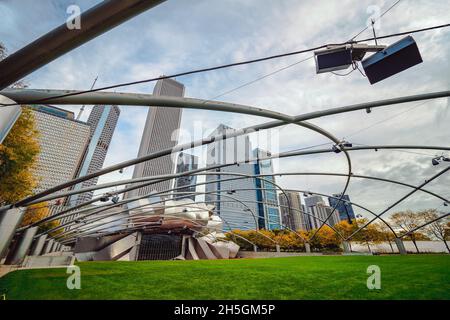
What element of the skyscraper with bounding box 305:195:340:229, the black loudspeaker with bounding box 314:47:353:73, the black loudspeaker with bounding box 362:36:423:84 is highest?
the skyscraper with bounding box 305:195:340:229

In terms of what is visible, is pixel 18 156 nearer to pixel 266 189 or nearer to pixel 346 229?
pixel 266 189

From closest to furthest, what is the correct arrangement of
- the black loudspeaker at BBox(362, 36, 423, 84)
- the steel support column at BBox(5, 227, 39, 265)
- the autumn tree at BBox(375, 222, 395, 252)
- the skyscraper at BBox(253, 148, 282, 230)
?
1. the black loudspeaker at BBox(362, 36, 423, 84)
2. the steel support column at BBox(5, 227, 39, 265)
3. the skyscraper at BBox(253, 148, 282, 230)
4. the autumn tree at BBox(375, 222, 395, 252)

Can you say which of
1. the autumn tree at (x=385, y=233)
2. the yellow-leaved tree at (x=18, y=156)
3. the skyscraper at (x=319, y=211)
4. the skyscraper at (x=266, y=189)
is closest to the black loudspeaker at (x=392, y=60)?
the skyscraper at (x=266, y=189)

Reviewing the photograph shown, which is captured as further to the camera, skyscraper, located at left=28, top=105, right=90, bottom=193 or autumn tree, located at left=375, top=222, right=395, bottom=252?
skyscraper, located at left=28, top=105, right=90, bottom=193

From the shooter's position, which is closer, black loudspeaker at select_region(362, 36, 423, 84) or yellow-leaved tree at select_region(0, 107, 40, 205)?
black loudspeaker at select_region(362, 36, 423, 84)

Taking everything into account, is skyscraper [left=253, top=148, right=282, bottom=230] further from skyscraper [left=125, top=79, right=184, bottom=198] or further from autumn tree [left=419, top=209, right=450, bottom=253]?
skyscraper [left=125, top=79, right=184, bottom=198]

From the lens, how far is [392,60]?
19.3 feet

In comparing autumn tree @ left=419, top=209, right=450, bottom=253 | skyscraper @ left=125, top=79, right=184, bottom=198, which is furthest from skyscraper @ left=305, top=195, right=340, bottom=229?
skyscraper @ left=125, top=79, right=184, bottom=198

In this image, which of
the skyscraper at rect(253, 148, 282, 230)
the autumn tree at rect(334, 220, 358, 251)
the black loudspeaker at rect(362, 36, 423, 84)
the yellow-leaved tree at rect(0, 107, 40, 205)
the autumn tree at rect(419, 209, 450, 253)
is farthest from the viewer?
the autumn tree at rect(334, 220, 358, 251)

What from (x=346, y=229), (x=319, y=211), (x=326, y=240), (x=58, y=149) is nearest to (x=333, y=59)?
(x=326, y=240)

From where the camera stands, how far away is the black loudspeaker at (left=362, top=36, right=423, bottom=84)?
5660 mm

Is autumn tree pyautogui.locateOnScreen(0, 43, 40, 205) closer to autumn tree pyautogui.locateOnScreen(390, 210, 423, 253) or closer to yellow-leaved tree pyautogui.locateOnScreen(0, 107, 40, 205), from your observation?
yellow-leaved tree pyautogui.locateOnScreen(0, 107, 40, 205)

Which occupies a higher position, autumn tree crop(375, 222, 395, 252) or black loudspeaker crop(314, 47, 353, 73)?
autumn tree crop(375, 222, 395, 252)

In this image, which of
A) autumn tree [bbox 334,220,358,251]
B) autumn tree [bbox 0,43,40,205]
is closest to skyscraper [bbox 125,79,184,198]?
autumn tree [bbox 334,220,358,251]
